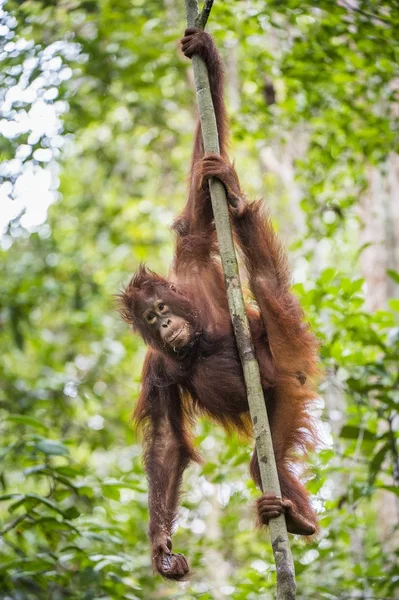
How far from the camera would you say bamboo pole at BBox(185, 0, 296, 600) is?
2.62m

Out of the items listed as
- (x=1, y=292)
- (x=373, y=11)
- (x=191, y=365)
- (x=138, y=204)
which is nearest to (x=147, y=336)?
(x=191, y=365)

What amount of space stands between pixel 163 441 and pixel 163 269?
6670mm

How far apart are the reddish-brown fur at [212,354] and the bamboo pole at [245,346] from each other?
216mm

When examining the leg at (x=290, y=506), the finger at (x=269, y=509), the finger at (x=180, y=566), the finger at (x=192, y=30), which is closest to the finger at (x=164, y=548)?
the finger at (x=180, y=566)

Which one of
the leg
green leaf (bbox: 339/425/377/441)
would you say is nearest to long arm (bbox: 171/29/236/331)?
the leg

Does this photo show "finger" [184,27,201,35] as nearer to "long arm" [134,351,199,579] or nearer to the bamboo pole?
the bamboo pole

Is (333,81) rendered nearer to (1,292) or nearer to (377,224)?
(377,224)

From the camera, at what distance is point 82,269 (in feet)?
28.6

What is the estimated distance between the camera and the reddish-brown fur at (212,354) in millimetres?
3580

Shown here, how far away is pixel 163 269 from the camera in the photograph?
1077 cm

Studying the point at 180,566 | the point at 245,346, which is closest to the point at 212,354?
the point at 245,346

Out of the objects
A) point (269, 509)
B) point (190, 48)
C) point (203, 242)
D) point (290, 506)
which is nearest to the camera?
point (269, 509)

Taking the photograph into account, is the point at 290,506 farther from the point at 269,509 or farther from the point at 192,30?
the point at 192,30

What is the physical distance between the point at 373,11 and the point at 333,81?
113 centimetres
